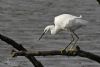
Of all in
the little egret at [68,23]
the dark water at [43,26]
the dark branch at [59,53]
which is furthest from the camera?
the dark water at [43,26]

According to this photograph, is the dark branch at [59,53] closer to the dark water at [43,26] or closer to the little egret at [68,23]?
the little egret at [68,23]

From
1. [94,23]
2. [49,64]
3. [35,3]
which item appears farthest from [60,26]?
[35,3]

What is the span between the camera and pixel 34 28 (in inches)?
292

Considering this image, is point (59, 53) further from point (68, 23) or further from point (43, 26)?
point (43, 26)

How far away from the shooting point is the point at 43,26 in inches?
290

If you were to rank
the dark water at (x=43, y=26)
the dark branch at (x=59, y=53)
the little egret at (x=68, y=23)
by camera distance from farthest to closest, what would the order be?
1. the dark water at (x=43, y=26)
2. the little egret at (x=68, y=23)
3. the dark branch at (x=59, y=53)

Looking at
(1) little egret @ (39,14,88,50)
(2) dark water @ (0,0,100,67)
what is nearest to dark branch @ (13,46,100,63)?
(1) little egret @ (39,14,88,50)

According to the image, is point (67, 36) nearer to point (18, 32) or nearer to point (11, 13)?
point (18, 32)

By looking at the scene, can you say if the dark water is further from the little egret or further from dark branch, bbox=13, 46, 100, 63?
dark branch, bbox=13, 46, 100, 63

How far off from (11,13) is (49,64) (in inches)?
88.3

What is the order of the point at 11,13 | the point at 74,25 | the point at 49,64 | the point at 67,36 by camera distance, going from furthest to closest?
the point at 11,13 < the point at 67,36 < the point at 49,64 < the point at 74,25

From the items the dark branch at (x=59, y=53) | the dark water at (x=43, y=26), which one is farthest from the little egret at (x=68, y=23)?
the dark water at (x=43, y=26)

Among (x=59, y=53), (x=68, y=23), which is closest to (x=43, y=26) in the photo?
(x=68, y=23)

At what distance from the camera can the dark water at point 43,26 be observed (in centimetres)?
622
